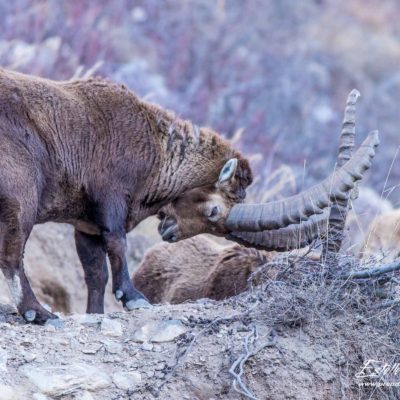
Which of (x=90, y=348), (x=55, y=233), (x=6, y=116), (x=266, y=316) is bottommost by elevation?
(x=55, y=233)

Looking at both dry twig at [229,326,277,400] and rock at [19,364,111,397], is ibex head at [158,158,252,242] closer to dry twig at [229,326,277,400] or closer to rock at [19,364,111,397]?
dry twig at [229,326,277,400]

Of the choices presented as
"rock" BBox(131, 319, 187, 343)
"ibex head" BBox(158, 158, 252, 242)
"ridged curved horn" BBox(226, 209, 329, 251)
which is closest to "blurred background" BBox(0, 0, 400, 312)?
"ridged curved horn" BBox(226, 209, 329, 251)

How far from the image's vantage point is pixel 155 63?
16.0 m

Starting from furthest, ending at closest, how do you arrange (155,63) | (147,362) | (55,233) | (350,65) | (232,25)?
1. (350,65)
2. (232,25)
3. (155,63)
4. (55,233)
5. (147,362)

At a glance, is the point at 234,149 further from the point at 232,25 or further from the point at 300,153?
the point at 232,25

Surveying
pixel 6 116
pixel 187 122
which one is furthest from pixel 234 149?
pixel 6 116

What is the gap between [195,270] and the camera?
7723mm

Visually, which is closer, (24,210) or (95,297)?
(24,210)

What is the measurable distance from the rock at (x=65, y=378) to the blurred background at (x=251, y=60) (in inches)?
187

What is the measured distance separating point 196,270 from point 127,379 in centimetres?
297

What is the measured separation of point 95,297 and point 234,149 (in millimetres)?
1407

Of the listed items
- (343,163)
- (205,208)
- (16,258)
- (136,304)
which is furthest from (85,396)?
(205,208)

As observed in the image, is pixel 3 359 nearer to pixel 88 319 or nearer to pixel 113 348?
pixel 113 348

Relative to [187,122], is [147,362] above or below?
below
